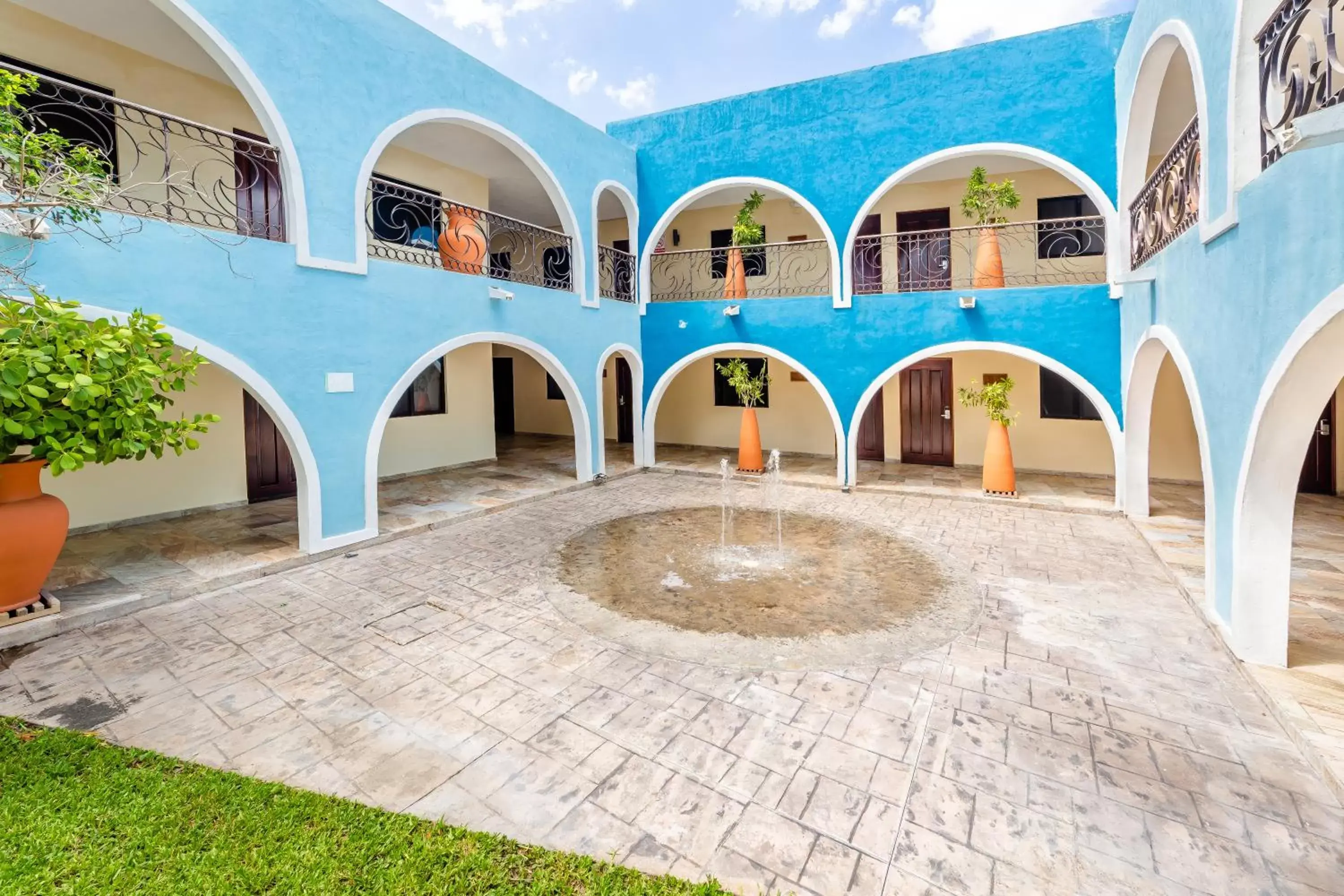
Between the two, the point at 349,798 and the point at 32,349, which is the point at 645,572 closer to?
the point at 349,798

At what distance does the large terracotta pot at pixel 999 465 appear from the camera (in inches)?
368

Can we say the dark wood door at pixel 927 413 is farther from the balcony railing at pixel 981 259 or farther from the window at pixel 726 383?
the window at pixel 726 383

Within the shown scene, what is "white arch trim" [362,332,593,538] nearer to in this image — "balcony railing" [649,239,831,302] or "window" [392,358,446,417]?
"window" [392,358,446,417]

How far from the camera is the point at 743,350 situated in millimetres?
12172

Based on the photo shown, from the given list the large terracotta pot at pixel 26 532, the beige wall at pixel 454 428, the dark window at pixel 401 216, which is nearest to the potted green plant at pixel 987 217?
the dark window at pixel 401 216

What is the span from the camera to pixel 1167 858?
8.43 feet

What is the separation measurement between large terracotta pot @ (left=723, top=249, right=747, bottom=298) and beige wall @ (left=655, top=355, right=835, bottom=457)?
1801 millimetres

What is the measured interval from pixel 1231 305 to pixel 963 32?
2140 centimetres

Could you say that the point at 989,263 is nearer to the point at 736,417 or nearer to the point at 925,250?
the point at 925,250

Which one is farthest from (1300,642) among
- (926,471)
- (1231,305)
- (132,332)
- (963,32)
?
(963,32)

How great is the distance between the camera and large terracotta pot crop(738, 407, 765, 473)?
1159 centimetres

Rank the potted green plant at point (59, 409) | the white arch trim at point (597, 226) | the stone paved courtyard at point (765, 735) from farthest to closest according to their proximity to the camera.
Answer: the white arch trim at point (597, 226) < the potted green plant at point (59, 409) < the stone paved courtyard at point (765, 735)

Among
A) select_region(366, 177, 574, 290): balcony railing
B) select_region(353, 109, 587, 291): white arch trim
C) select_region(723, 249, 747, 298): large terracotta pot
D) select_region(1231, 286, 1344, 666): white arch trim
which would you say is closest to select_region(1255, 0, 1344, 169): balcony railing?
select_region(1231, 286, 1344, 666): white arch trim

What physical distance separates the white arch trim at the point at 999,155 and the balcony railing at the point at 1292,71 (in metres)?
5.00
